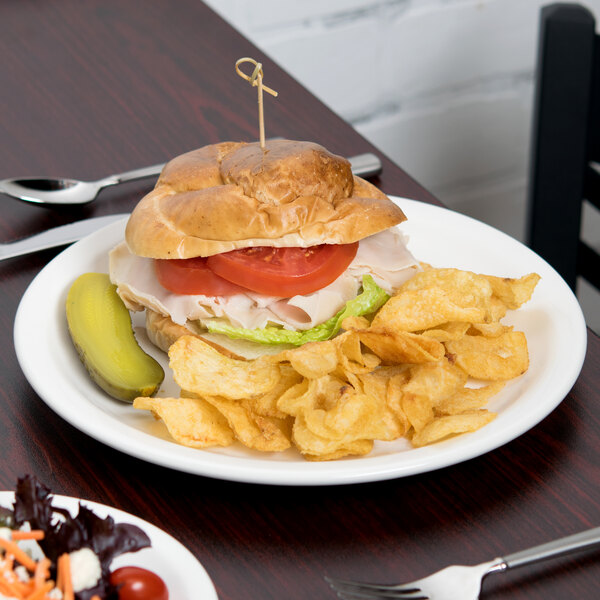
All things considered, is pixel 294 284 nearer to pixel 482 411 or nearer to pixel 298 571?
pixel 482 411

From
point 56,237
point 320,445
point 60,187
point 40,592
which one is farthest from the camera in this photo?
point 60,187

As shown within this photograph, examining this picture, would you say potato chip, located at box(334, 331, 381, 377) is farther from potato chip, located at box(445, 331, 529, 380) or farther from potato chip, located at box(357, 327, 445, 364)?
potato chip, located at box(445, 331, 529, 380)

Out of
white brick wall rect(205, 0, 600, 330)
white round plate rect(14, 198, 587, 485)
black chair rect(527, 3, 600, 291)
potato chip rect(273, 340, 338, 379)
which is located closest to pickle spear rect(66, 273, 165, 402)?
white round plate rect(14, 198, 587, 485)

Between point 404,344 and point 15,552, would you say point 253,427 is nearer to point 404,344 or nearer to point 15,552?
point 404,344

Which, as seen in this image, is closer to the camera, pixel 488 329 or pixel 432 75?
pixel 488 329

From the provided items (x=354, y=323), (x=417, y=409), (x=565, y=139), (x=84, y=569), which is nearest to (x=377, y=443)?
(x=417, y=409)

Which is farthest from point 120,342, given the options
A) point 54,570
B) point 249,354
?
point 54,570

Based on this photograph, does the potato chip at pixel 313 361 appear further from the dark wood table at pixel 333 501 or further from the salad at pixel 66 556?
the salad at pixel 66 556
